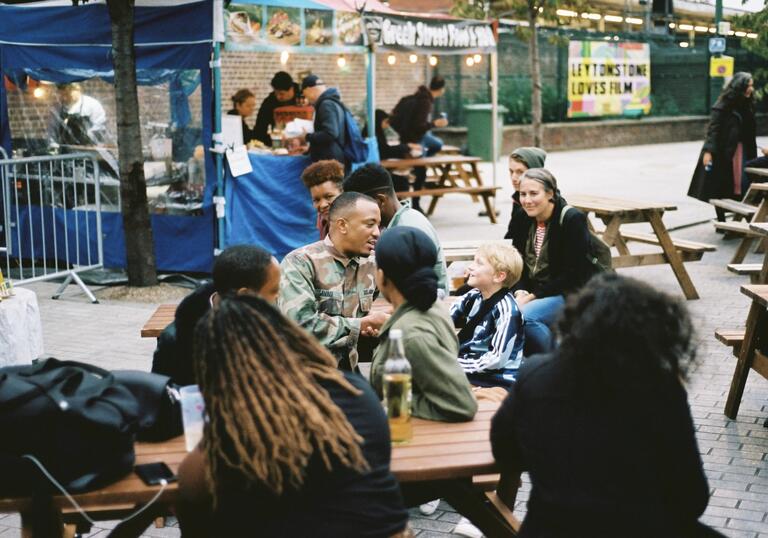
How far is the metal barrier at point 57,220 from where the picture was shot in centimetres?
1013

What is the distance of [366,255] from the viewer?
16.1 ft

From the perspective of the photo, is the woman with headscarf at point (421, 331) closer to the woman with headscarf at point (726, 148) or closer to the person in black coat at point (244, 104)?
the person in black coat at point (244, 104)

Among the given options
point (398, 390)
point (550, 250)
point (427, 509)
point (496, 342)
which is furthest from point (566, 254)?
point (398, 390)

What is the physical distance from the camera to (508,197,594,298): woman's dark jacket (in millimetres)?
5895

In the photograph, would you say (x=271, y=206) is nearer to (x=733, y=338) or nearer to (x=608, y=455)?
(x=733, y=338)

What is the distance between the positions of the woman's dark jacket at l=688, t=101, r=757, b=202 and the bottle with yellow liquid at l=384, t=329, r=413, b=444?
9878 millimetres

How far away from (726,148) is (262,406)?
10856 mm

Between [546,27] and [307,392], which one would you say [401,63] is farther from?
[307,392]

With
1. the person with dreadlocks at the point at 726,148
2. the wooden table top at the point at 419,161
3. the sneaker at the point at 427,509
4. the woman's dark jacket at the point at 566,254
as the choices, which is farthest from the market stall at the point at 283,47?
the sneaker at the point at 427,509

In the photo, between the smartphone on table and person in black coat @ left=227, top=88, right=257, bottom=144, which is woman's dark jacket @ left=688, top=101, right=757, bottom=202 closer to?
person in black coat @ left=227, top=88, right=257, bottom=144

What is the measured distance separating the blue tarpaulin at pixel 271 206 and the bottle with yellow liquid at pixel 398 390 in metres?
7.13

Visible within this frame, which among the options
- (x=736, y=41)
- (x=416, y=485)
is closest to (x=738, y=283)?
(x=416, y=485)

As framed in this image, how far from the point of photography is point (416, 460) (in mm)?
3223

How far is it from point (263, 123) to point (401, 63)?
38.4ft
